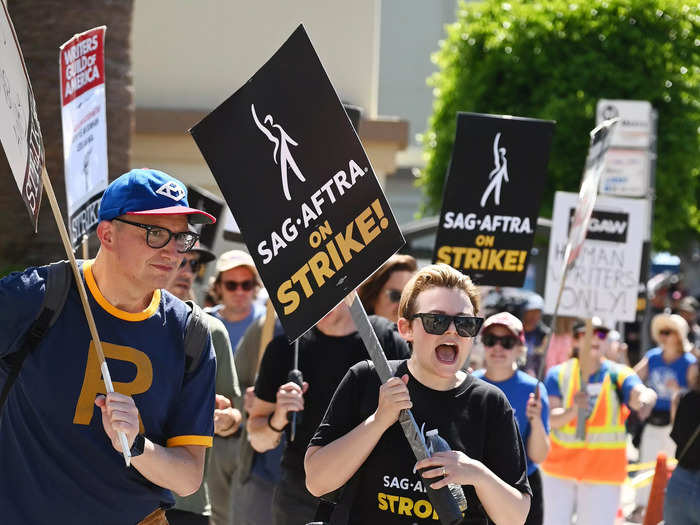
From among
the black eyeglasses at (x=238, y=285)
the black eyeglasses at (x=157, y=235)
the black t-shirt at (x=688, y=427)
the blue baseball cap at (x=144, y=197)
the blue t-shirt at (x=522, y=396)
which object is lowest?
the black t-shirt at (x=688, y=427)

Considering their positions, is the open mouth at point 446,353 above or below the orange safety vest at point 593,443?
above

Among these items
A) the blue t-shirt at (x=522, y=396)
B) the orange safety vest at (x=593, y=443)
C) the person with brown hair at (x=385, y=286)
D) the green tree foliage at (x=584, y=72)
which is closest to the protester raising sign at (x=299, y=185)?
the person with brown hair at (x=385, y=286)

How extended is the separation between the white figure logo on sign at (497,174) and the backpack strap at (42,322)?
12.5 feet

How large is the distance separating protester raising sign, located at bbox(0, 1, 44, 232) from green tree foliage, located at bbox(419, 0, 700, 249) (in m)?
17.4

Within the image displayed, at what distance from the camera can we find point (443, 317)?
12.4 ft

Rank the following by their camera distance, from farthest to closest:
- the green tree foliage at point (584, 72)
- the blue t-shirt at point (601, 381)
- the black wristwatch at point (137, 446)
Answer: the green tree foliage at point (584, 72) < the blue t-shirt at point (601, 381) < the black wristwatch at point (137, 446)

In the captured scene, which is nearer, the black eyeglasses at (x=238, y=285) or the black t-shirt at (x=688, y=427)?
the black t-shirt at (x=688, y=427)

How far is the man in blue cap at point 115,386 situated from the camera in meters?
3.50

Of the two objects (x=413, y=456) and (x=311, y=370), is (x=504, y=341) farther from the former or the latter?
(x=413, y=456)

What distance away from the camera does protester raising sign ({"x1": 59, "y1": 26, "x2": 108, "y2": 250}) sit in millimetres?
6289

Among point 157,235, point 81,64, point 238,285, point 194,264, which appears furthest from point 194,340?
point 238,285

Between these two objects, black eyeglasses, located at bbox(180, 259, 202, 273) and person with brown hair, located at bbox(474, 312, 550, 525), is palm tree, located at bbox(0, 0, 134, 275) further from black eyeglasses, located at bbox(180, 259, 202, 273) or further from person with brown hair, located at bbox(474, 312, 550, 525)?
person with brown hair, located at bbox(474, 312, 550, 525)

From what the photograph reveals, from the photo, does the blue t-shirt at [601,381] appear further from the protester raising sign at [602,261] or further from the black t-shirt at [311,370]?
the black t-shirt at [311,370]

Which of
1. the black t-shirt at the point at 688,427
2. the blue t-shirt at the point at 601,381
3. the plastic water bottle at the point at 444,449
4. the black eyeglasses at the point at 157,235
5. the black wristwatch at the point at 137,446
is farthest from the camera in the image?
the blue t-shirt at the point at 601,381
